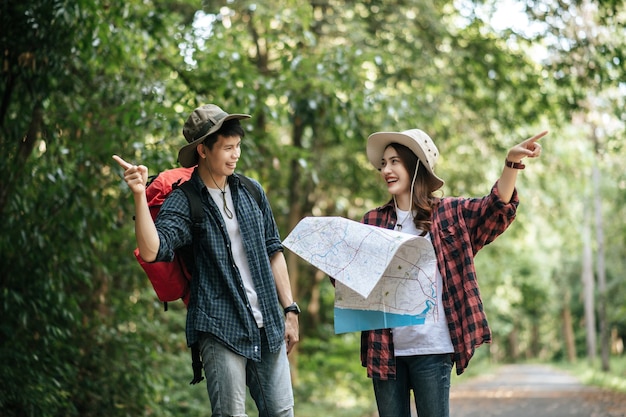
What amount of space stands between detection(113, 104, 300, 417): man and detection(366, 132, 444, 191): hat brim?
2.32 ft

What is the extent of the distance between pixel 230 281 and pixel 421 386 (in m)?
1.06

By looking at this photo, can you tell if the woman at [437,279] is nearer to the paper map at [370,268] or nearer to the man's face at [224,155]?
the paper map at [370,268]

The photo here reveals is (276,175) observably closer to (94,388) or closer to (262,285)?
(94,388)

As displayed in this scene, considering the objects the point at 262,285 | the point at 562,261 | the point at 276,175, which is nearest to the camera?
the point at 262,285

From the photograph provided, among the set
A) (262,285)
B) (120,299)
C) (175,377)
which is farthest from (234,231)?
(175,377)

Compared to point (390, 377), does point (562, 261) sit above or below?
above

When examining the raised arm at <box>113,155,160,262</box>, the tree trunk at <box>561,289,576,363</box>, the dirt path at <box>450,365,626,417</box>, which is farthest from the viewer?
the tree trunk at <box>561,289,576,363</box>

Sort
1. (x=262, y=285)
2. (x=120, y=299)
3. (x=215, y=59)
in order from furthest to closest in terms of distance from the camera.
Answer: (x=120, y=299) < (x=215, y=59) < (x=262, y=285)

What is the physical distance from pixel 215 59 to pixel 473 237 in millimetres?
4385

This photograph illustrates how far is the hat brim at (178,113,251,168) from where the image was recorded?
371cm

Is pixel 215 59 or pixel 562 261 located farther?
pixel 562 261

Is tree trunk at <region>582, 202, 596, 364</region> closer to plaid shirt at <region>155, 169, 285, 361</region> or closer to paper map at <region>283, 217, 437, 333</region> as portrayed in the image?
paper map at <region>283, 217, 437, 333</region>

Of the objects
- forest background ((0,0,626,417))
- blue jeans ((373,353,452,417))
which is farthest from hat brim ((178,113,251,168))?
forest background ((0,0,626,417))

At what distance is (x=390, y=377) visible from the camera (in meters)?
3.80
